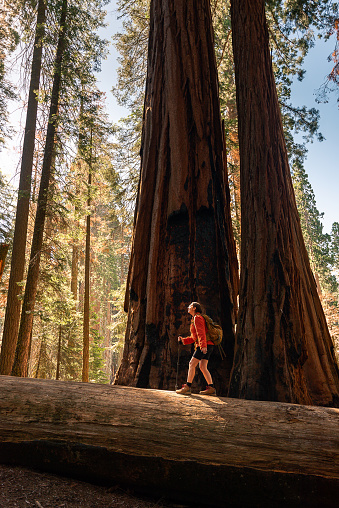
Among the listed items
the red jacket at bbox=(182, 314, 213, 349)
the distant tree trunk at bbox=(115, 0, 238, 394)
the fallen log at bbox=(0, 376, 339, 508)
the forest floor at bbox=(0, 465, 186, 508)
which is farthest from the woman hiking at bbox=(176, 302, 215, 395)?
the forest floor at bbox=(0, 465, 186, 508)

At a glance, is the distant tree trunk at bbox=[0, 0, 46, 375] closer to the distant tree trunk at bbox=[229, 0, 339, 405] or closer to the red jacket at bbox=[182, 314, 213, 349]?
the distant tree trunk at bbox=[229, 0, 339, 405]

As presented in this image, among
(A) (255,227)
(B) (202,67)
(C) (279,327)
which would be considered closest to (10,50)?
(B) (202,67)

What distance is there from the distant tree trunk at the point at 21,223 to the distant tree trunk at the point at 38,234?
0.58 metres

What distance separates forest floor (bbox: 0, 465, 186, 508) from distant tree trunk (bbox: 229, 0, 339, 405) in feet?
5.95

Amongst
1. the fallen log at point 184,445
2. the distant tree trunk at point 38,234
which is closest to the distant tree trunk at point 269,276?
the fallen log at point 184,445

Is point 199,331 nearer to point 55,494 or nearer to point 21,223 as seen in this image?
point 55,494

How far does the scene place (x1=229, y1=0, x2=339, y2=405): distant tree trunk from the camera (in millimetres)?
4176

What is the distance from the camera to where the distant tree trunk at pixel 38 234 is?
8750mm

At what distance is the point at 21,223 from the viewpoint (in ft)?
34.9

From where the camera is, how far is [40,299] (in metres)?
10.9

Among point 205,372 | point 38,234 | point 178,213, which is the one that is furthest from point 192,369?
point 38,234

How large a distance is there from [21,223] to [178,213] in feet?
23.9

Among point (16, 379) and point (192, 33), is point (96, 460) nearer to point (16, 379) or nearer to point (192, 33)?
point (16, 379)

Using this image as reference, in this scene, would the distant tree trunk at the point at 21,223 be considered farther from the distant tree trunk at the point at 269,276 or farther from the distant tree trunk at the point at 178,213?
the distant tree trunk at the point at 269,276
